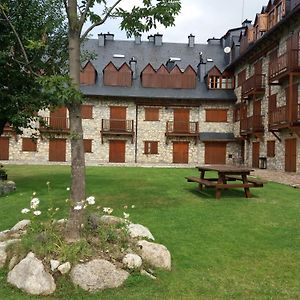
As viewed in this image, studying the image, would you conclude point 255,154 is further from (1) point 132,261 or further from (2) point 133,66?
(1) point 132,261

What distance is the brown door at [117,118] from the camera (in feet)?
104

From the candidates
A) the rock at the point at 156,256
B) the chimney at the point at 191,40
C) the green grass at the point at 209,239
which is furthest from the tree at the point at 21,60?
the chimney at the point at 191,40

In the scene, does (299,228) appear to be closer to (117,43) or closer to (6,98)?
(6,98)

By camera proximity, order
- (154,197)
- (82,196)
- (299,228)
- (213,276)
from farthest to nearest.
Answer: (154,197) < (299,228) < (82,196) < (213,276)

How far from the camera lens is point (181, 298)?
3971mm

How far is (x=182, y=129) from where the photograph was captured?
3194 cm

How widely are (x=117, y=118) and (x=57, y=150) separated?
18.2ft

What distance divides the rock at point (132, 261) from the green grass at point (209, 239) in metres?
0.16

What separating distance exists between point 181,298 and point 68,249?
1.41 meters

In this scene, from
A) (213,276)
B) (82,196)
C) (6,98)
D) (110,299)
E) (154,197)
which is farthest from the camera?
(6,98)

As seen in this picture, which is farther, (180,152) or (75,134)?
(180,152)

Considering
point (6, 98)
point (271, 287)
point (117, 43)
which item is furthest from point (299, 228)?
point (117, 43)

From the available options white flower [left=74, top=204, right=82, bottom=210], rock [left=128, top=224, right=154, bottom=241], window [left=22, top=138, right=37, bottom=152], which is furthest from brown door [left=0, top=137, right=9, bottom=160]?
white flower [left=74, top=204, right=82, bottom=210]

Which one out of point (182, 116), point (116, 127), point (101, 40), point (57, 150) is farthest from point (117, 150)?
point (101, 40)
